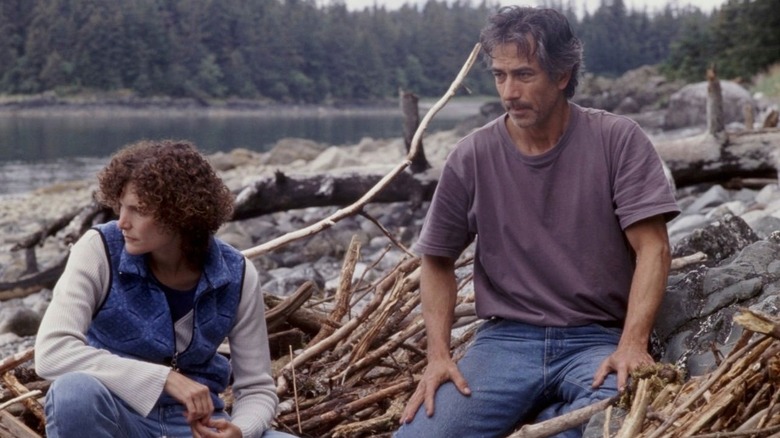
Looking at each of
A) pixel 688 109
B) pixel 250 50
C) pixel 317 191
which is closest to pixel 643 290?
pixel 317 191

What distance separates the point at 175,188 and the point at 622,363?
1.49 meters

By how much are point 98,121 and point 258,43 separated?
1444cm

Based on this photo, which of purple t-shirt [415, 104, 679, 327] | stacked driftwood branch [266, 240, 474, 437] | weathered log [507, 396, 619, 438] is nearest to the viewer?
weathered log [507, 396, 619, 438]

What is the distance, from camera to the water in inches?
1494

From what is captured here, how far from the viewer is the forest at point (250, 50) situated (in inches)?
2495

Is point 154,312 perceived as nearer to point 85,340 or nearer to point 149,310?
point 149,310

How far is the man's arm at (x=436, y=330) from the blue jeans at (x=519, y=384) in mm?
28

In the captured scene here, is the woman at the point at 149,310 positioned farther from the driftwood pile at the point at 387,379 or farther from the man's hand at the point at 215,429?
the driftwood pile at the point at 387,379

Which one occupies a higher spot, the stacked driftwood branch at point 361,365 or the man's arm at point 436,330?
the man's arm at point 436,330

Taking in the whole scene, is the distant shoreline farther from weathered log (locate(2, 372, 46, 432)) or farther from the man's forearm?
weathered log (locate(2, 372, 46, 432))

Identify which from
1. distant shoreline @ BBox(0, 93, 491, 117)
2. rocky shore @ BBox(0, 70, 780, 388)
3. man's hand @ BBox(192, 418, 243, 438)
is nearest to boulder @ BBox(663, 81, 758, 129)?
rocky shore @ BBox(0, 70, 780, 388)

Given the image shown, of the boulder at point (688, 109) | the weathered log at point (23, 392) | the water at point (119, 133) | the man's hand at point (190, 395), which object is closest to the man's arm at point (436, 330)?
the man's hand at point (190, 395)

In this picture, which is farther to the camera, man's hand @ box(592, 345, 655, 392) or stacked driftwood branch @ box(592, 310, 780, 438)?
man's hand @ box(592, 345, 655, 392)

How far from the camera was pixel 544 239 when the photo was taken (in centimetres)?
379
